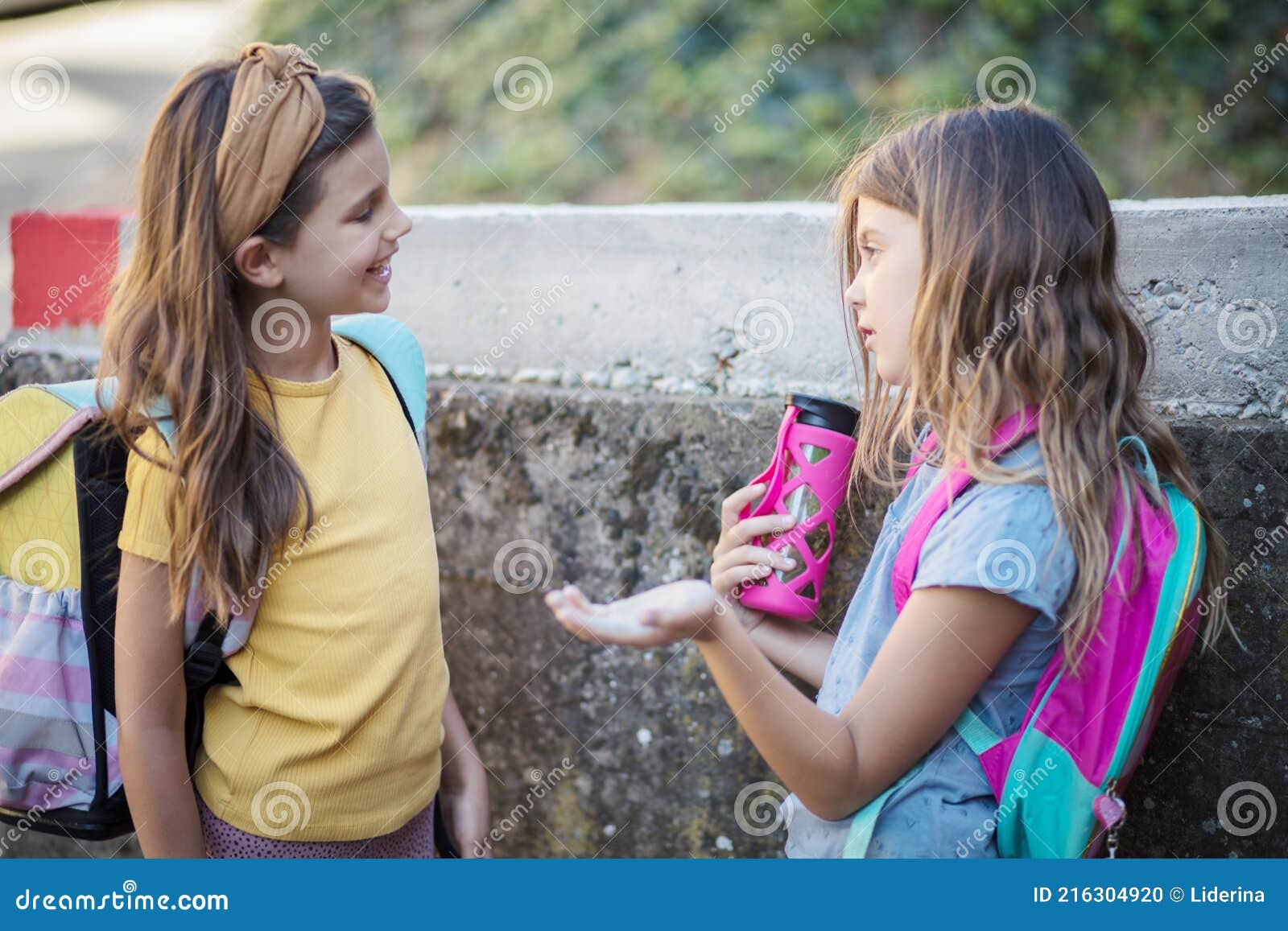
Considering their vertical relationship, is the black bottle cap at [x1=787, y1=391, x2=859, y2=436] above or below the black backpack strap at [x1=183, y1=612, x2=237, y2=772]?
above

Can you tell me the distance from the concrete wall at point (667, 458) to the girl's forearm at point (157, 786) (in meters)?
0.89

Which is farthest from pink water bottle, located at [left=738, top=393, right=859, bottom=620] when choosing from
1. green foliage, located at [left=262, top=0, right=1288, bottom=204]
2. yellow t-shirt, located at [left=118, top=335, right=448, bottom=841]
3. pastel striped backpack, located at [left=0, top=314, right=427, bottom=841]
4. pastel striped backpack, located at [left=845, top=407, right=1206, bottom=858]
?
green foliage, located at [left=262, top=0, right=1288, bottom=204]

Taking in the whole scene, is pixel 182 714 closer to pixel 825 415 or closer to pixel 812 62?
pixel 825 415

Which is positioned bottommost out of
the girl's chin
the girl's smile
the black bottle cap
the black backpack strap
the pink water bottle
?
the black backpack strap

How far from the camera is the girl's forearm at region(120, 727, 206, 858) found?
1.64m

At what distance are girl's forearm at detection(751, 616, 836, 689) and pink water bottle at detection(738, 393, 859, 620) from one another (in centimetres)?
8

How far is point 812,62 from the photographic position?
5.38 m

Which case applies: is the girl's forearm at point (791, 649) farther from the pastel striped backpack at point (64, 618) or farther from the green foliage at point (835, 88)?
the green foliage at point (835, 88)

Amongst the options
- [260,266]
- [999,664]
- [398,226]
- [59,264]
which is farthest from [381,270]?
[59,264]

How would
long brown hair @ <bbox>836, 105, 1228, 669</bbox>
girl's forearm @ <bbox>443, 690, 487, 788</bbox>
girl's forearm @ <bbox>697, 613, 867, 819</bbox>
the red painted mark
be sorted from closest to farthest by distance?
girl's forearm @ <bbox>697, 613, 867, 819</bbox> → long brown hair @ <bbox>836, 105, 1228, 669</bbox> → girl's forearm @ <bbox>443, 690, 487, 788</bbox> → the red painted mark

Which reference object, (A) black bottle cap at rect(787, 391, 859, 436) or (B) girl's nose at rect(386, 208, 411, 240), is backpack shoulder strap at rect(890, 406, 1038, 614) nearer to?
(A) black bottle cap at rect(787, 391, 859, 436)

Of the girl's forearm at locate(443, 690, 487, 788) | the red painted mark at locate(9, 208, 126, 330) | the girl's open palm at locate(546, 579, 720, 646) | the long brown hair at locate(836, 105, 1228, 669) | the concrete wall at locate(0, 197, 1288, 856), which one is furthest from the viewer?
the red painted mark at locate(9, 208, 126, 330)

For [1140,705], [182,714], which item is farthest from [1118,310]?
[182,714]

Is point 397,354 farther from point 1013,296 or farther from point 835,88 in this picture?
point 835,88
